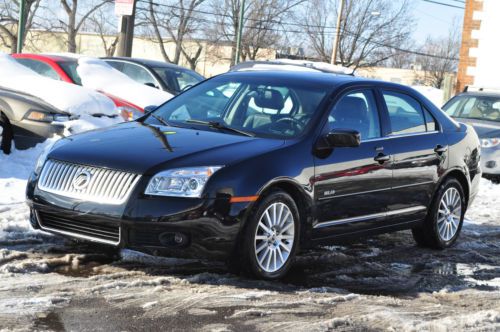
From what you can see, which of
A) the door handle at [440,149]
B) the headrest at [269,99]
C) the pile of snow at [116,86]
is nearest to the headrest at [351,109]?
the headrest at [269,99]

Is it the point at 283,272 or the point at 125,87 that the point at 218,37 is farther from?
the point at 283,272

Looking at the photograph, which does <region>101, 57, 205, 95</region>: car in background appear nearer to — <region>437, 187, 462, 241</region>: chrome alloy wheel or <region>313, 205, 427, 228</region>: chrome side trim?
<region>437, 187, 462, 241</region>: chrome alloy wheel

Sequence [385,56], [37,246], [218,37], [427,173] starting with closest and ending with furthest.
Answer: [37,246] → [427,173] → [385,56] → [218,37]

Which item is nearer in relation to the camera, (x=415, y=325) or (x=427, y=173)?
(x=415, y=325)

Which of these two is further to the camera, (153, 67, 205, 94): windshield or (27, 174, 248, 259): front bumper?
(153, 67, 205, 94): windshield

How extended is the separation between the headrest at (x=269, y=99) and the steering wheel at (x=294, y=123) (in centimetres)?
16

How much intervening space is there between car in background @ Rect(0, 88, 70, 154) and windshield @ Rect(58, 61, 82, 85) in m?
2.37

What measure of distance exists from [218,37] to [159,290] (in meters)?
60.4

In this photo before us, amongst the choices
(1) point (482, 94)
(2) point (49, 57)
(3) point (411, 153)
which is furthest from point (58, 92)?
(1) point (482, 94)

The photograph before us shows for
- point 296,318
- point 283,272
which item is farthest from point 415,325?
point 283,272

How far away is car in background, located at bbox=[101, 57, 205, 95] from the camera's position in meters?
14.4

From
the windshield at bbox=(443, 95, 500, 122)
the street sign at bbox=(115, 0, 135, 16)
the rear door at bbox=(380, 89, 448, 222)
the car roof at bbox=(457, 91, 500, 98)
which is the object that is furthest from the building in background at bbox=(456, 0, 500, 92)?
the rear door at bbox=(380, 89, 448, 222)

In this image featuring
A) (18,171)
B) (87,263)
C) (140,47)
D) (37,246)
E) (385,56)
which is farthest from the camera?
(140,47)

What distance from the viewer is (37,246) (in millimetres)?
6562
